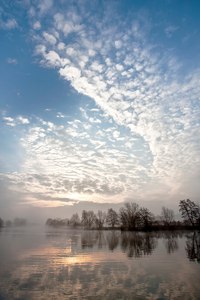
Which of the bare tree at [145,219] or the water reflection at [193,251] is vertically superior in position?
the bare tree at [145,219]

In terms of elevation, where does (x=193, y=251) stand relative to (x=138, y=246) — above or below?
below

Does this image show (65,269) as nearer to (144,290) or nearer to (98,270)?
(98,270)

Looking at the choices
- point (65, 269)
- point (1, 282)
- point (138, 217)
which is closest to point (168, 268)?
point (65, 269)

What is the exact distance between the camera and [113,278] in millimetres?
17625

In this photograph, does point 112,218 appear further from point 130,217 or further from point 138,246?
point 138,246

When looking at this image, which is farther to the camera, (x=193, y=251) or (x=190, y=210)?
(x=190, y=210)

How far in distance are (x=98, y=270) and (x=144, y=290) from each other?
686 cm

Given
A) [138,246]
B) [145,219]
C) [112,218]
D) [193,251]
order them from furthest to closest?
[112,218]
[145,219]
[138,246]
[193,251]

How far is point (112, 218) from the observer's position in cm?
17038

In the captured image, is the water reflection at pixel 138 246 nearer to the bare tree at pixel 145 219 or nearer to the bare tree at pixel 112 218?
the bare tree at pixel 145 219

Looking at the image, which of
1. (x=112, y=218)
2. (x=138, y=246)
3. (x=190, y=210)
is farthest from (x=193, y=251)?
(x=112, y=218)

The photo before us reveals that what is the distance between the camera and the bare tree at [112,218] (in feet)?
552

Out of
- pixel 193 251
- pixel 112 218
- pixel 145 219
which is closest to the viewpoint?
pixel 193 251

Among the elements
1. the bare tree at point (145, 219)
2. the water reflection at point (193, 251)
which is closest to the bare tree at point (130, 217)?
the bare tree at point (145, 219)
